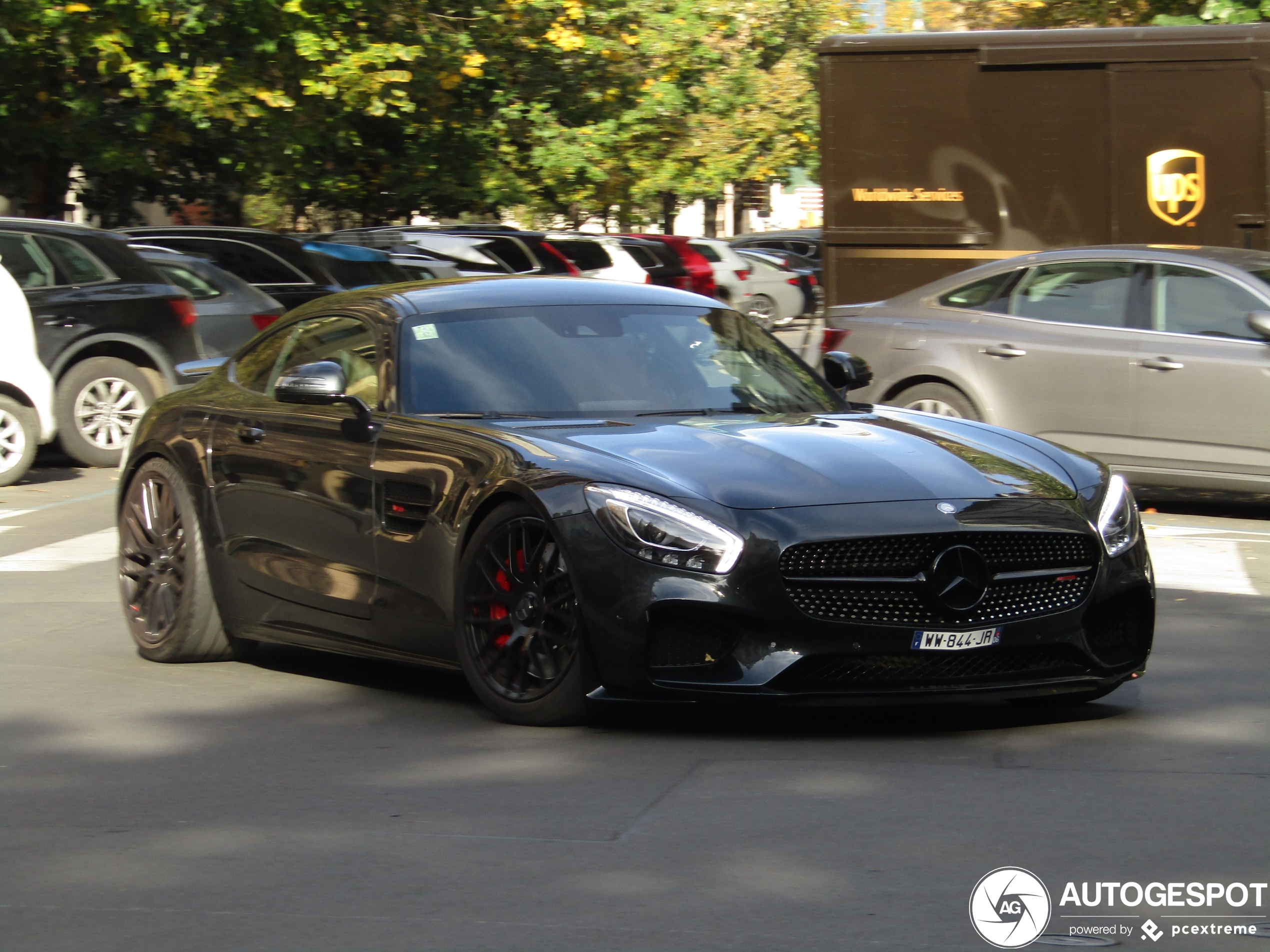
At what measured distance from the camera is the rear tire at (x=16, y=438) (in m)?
14.0

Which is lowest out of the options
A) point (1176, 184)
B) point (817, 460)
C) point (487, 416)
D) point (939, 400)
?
point (939, 400)

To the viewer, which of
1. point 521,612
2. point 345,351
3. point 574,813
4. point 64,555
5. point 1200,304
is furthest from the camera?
point 1200,304

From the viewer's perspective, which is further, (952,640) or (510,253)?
(510,253)

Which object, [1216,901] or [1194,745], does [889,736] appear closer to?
[1194,745]

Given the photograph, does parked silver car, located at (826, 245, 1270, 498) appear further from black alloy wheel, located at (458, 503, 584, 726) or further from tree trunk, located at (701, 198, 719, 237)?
tree trunk, located at (701, 198, 719, 237)

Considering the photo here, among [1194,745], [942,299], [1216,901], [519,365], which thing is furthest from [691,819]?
[942,299]

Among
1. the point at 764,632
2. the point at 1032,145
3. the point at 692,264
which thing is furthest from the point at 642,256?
the point at 764,632

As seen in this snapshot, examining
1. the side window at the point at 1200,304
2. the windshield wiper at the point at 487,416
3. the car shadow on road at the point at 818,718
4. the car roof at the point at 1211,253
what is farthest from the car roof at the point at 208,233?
the car shadow on road at the point at 818,718

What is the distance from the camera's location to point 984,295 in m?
12.5

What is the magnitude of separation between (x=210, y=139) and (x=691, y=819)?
2170 cm

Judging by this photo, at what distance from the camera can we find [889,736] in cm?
589

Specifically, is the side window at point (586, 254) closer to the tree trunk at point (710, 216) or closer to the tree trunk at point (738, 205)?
the tree trunk at point (710, 216)

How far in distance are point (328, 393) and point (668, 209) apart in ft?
118

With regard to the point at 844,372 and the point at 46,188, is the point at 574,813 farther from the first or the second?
the point at 46,188
